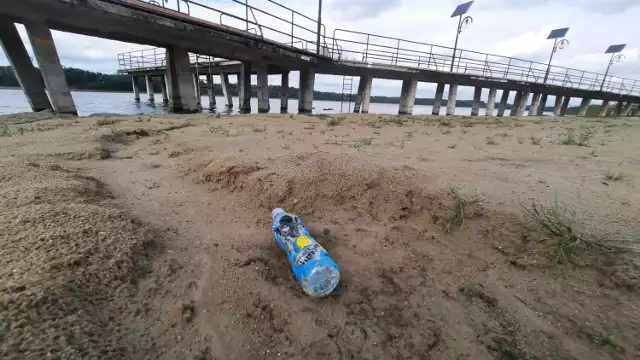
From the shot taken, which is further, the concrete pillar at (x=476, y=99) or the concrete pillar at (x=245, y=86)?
the concrete pillar at (x=476, y=99)

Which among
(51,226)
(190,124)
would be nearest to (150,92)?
(190,124)

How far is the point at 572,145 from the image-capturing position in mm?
5461

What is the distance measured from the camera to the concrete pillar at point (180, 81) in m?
13.6

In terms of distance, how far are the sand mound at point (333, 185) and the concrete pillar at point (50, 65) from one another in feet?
38.0

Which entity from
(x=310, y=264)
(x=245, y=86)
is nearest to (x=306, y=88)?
(x=245, y=86)

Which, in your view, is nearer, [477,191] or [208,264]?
[208,264]

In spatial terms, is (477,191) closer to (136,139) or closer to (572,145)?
(572,145)

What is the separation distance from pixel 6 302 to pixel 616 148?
843 cm

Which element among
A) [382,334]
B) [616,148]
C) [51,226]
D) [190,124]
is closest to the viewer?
[382,334]

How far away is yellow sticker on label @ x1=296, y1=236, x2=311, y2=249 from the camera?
77.2 inches

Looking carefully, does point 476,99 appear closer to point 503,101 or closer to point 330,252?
point 503,101

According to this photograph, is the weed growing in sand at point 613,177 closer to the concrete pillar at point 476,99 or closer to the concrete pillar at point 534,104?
the concrete pillar at point 476,99

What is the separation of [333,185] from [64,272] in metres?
2.23

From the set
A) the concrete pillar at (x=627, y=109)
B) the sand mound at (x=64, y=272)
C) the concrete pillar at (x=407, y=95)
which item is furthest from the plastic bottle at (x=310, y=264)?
the concrete pillar at (x=627, y=109)
